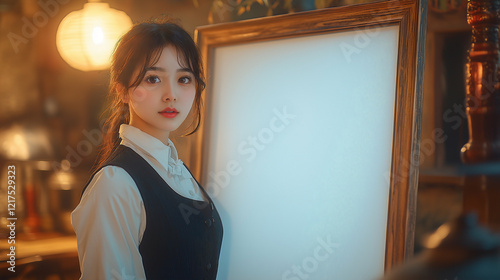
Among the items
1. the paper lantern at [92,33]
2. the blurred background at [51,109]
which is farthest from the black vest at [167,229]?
the paper lantern at [92,33]

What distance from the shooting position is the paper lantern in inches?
72.1

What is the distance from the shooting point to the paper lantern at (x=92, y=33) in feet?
6.01

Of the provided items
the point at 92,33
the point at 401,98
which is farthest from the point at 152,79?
the point at 92,33

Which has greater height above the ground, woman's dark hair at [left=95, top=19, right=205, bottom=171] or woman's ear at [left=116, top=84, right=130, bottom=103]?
woman's dark hair at [left=95, top=19, right=205, bottom=171]

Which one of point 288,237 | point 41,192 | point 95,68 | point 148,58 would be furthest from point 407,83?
point 41,192

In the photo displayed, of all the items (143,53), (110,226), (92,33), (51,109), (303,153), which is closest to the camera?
(110,226)

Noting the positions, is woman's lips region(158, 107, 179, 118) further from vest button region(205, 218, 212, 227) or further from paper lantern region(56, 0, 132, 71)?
paper lantern region(56, 0, 132, 71)

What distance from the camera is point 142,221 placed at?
1.00m

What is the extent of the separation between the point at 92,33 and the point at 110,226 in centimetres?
115

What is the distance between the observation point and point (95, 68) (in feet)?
6.31

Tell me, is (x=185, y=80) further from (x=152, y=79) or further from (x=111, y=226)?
(x=111, y=226)

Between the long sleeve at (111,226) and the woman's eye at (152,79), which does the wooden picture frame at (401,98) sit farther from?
the long sleeve at (111,226)

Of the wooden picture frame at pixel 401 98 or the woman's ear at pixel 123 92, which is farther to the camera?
the woman's ear at pixel 123 92

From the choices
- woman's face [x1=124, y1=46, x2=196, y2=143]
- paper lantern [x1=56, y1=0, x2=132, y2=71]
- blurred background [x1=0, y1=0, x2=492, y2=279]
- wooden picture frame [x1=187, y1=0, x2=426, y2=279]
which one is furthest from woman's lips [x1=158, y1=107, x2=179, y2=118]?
paper lantern [x1=56, y1=0, x2=132, y2=71]
